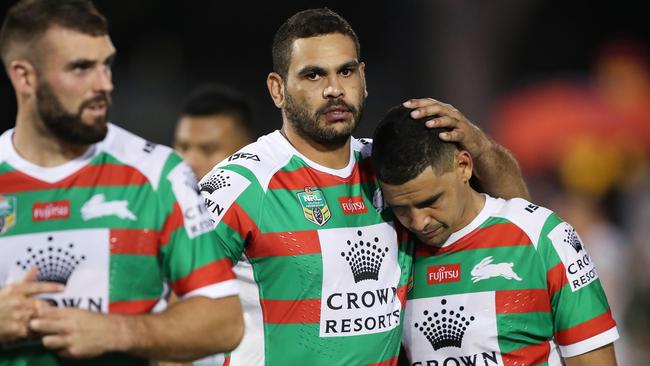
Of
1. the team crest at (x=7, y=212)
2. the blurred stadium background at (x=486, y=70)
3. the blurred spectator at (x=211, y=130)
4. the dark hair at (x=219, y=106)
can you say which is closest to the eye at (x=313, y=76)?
the team crest at (x=7, y=212)

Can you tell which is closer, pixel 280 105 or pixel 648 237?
pixel 280 105

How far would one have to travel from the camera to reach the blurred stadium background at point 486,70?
15.5 meters

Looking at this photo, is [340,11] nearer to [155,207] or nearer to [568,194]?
[568,194]

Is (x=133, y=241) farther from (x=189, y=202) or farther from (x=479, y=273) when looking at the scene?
(x=479, y=273)

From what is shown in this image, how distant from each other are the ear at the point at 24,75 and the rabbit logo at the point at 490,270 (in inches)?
83.8

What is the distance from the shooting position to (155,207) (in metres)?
3.84

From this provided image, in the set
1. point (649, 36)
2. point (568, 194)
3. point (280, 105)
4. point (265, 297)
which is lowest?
point (265, 297)

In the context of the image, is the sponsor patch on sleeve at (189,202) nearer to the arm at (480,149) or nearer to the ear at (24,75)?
the ear at (24,75)

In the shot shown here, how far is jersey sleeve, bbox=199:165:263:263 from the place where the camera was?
4707 millimetres

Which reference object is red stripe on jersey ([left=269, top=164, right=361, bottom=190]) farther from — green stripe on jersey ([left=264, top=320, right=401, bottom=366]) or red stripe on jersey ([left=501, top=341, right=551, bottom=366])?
red stripe on jersey ([left=501, top=341, right=551, bottom=366])

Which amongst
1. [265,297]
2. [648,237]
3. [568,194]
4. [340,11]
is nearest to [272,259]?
[265,297]

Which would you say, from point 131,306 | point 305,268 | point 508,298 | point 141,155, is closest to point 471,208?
point 508,298

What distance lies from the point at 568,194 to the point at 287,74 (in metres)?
9.27

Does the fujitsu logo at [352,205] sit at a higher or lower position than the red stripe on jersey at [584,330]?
higher
